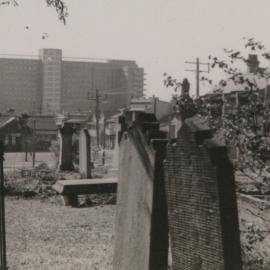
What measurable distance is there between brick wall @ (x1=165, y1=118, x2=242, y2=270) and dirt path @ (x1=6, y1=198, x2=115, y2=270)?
6.55 ft

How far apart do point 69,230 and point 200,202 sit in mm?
5099

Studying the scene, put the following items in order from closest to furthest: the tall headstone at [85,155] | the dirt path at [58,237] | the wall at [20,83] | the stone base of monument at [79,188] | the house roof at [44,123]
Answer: the dirt path at [58,237] < the stone base of monument at [79,188] < the tall headstone at [85,155] < the house roof at [44,123] < the wall at [20,83]

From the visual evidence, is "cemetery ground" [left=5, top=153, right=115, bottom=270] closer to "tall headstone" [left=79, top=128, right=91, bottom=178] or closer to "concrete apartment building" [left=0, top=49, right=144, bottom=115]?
"tall headstone" [left=79, top=128, right=91, bottom=178]

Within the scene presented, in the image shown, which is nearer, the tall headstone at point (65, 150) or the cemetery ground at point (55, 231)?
the cemetery ground at point (55, 231)

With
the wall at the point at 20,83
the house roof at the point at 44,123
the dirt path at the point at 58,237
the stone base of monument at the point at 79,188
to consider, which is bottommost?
the dirt path at the point at 58,237

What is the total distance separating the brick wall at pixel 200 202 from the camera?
4.61 metres

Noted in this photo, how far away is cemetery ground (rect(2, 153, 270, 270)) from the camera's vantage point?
6926 millimetres

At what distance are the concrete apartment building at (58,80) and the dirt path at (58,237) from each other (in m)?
138

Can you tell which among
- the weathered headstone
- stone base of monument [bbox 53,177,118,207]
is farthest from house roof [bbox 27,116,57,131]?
the weathered headstone

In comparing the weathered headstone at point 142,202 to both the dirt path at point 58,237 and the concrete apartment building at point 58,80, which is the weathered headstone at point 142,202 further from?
the concrete apartment building at point 58,80

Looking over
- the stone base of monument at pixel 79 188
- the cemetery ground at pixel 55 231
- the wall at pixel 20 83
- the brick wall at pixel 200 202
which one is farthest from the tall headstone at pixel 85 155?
the wall at pixel 20 83

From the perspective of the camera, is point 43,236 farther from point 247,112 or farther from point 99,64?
point 99,64

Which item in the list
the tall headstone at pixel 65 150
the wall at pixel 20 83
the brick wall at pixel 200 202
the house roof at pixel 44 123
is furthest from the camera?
the wall at pixel 20 83

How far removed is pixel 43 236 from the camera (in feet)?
29.3
